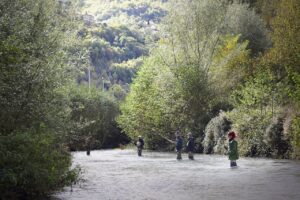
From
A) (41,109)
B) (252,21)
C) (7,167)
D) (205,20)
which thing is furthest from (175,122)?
(7,167)

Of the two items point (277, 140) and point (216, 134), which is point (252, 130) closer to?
point (277, 140)

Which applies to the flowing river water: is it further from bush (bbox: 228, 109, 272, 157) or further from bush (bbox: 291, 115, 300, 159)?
bush (bbox: 228, 109, 272, 157)

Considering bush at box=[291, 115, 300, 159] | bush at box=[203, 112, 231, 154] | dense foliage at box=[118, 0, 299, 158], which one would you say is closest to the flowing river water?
bush at box=[291, 115, 300, 159]

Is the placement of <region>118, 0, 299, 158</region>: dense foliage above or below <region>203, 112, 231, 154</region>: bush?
above

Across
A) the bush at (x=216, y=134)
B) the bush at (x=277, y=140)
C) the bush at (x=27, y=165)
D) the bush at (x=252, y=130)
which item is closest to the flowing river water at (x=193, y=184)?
the bush at (x=27, y=165)

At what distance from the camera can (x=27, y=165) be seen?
14.2 metres

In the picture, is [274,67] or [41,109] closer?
[41,109]

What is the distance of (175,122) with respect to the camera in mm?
47688

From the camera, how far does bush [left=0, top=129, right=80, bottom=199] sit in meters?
13.9

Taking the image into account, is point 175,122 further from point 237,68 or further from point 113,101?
point 113,101

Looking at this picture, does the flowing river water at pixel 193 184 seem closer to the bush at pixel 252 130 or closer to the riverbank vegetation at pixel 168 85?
the riverbank vegetation at pixel 168 85

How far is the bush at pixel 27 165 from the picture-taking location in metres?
13.9

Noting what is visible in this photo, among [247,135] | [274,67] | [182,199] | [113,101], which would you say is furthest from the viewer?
[113,101]

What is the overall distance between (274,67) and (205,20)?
28.4 ft
